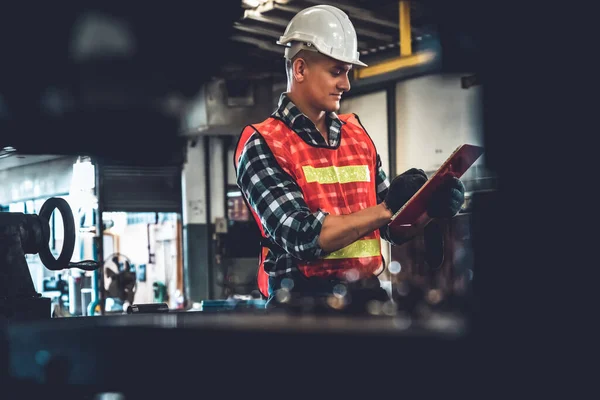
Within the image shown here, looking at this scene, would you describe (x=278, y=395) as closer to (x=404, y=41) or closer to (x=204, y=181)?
(x=404, y=41)

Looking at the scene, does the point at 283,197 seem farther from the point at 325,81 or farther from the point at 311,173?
the point at 325,81

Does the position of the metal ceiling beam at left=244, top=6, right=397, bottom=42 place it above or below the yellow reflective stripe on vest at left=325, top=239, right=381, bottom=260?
above

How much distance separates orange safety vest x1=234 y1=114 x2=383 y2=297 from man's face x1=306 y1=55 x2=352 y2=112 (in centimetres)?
12

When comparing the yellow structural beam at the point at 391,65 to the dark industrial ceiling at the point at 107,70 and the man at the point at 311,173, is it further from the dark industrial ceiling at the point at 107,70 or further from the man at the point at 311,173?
the dark industrial ceiling at the point at 107,70

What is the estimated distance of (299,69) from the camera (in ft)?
8.68

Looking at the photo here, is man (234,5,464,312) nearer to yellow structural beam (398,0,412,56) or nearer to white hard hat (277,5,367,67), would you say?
white hard hat (277,5,367,67)

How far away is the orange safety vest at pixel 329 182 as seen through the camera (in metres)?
2.51

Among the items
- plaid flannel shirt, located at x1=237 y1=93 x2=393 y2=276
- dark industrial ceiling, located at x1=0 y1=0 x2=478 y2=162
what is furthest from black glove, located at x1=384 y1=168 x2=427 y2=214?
dark industrial ceiling, located at x1=0 y1=0 x2=478 y2=162

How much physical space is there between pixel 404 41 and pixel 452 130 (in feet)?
4.45

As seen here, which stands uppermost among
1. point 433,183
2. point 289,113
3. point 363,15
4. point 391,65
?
point 363,15

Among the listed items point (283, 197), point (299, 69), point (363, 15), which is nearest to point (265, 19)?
point (363, 15)

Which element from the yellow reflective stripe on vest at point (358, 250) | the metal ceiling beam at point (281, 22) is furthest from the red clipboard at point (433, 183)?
the metal ceiling beam at point (281, 22)

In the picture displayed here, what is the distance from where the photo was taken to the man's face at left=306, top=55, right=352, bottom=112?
2609 millimetres

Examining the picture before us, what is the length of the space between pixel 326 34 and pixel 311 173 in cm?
40
